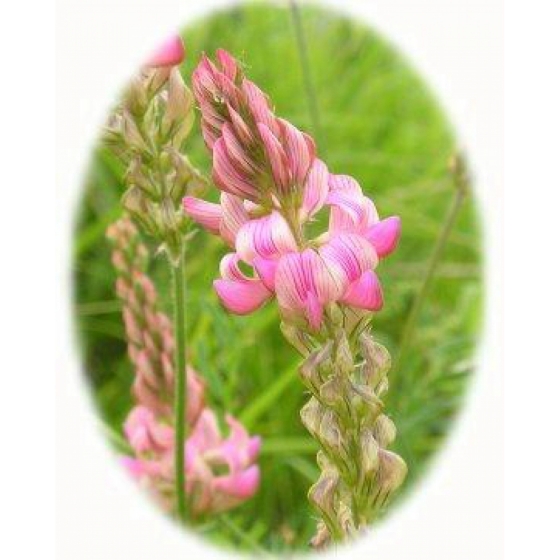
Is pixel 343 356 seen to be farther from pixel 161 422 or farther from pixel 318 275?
pixel 161 422

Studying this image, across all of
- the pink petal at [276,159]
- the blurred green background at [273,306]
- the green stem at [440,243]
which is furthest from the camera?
the blurred green background at [273,306]

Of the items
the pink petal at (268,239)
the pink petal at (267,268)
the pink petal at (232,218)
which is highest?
the pink petal at (232,218)

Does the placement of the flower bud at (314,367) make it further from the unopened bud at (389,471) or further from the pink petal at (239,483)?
the pink petal at (239,483)

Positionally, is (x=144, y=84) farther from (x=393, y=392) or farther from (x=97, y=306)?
(x=97, y=306)

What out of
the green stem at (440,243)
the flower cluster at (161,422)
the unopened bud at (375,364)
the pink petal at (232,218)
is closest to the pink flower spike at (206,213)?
the pink petal at (232,218)

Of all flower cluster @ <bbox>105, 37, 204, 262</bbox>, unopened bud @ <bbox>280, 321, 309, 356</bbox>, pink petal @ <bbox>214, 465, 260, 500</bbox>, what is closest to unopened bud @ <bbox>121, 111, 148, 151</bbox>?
flower cluster @ <bbox>105, 37, 204, 262</bbox>

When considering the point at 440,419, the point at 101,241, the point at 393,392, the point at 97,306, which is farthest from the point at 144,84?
the point at 101,241
